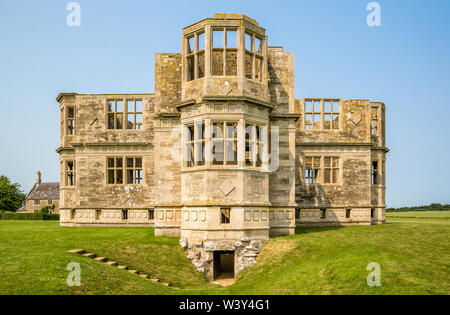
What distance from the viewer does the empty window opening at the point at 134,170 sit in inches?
1251

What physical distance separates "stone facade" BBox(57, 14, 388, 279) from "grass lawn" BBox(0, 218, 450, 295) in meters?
1.78

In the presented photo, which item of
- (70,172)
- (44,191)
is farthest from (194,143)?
(44,191)

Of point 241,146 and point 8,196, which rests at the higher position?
point 241,146

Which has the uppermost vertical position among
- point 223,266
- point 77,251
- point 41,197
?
point 77,251

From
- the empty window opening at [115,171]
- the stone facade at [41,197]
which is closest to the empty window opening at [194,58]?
the empty window opening at [115,171]

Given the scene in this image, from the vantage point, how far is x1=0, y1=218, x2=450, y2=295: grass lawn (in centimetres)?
1298

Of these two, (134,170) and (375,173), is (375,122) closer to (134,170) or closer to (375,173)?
(375,173)

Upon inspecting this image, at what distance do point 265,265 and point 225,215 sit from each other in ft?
11.2

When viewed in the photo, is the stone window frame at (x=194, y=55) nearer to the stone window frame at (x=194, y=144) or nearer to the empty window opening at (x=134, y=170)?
the stone window frame at (x=194, y=144)

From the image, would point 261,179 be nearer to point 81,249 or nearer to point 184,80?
point 184,80

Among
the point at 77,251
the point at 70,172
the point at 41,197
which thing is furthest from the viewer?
the point at 41,197

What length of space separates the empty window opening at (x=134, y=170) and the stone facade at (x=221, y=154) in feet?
0.31

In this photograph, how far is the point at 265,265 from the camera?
18.8 m
